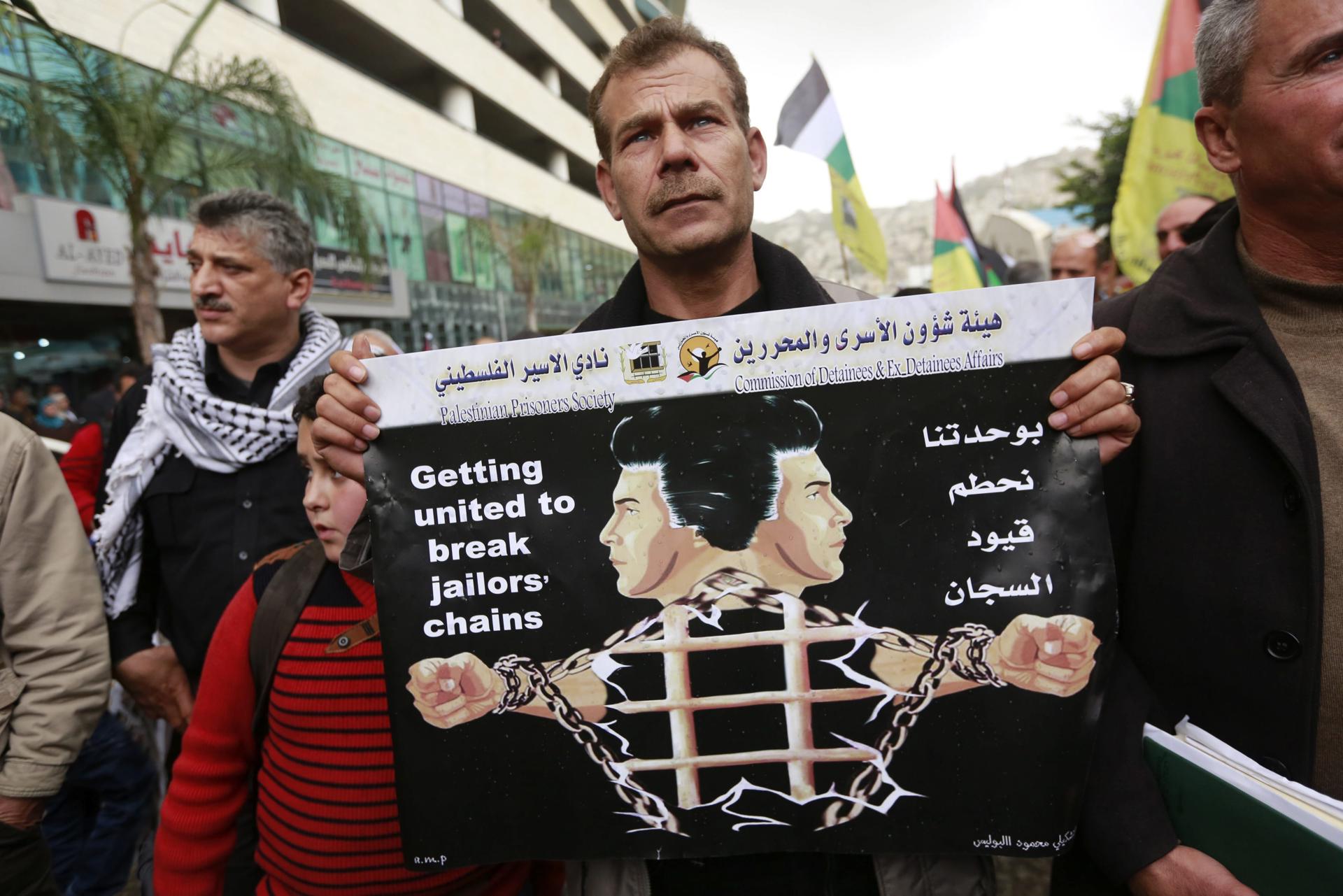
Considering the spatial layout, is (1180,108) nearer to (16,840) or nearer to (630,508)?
(630,508)

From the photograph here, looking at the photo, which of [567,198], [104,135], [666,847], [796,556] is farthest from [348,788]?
[567,198]

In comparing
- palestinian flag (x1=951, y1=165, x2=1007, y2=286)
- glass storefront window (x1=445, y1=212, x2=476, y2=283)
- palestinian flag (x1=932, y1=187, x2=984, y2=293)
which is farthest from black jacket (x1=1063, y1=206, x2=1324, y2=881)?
glass storefront window (x1=445, y1=212, x2=476, y2=283)

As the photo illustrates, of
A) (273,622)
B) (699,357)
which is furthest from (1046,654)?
(273,622)

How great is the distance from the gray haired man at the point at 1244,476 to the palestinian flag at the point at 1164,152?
10.3 ft

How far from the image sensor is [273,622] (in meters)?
1.68

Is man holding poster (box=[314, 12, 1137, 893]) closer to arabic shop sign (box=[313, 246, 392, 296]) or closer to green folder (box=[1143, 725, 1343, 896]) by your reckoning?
green folder (box=[1143, 725, 1343, 896])

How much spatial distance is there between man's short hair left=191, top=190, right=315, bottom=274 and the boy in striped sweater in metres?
1.20

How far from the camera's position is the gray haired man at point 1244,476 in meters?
1.27

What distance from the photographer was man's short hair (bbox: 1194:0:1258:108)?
4.50 feet

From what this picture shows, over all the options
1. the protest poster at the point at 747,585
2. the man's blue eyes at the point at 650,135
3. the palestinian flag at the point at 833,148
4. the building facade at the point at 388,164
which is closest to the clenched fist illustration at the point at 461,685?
the protest poster at the point at 747,585

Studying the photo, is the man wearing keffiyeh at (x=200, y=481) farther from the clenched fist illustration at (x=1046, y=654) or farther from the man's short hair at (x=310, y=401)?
the clenched fist illustration at (x=1046, y=654)

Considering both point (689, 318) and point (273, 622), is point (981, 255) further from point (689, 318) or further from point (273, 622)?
point (273, 622)

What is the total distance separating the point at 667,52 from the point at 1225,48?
3.47 feet

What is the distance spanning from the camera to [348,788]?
5.31ft
